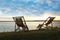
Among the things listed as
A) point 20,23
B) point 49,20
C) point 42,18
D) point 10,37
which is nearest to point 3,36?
point 10,37

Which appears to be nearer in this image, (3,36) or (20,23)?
(3,36)

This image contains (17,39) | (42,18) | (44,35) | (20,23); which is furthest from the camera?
(42,18)

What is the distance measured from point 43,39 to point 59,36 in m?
0.27

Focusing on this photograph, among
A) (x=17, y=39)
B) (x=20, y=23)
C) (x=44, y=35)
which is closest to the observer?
(x=17, y=39)

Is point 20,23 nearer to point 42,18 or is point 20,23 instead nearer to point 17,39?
point 42,18

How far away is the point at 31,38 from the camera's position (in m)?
2.01

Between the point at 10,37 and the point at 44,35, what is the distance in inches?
17.0

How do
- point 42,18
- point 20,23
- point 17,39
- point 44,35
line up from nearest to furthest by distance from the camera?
point 17,39, point 44,35, point 20,23, point 42,18

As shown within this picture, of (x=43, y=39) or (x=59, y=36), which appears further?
Result: (x=59, y=36)

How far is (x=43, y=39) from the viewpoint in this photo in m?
1.99

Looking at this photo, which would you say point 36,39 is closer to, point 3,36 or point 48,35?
point 48,35

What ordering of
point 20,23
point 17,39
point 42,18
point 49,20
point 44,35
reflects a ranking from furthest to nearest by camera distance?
point 42,18 < point 49,20 < point 20,23 < point 44,35 < point 17,39

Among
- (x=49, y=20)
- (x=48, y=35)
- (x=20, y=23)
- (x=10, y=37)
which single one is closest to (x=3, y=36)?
(x=10, y=37)

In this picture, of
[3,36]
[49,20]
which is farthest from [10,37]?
[49,20]
